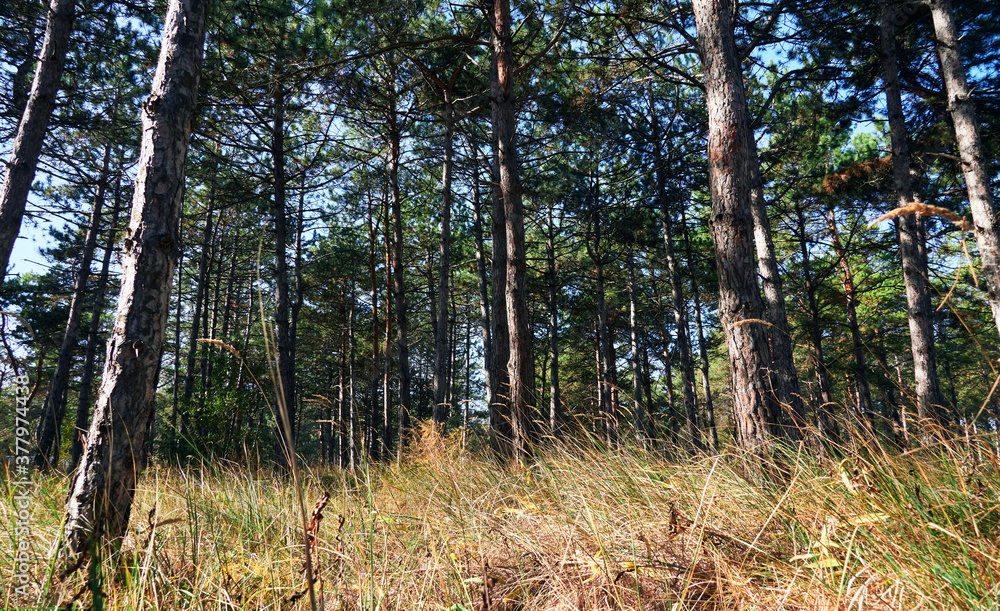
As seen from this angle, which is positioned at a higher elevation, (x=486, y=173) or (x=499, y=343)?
(x=486, y=173)

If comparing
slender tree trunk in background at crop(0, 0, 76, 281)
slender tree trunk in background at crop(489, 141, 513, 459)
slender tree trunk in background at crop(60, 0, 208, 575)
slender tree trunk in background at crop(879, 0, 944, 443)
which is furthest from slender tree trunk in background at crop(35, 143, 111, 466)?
slender tree trunk in background at crop(879, 0, 944, 443)

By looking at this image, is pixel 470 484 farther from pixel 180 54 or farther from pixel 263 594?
pixel 180 54

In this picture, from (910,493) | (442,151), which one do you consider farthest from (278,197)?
(910,493)

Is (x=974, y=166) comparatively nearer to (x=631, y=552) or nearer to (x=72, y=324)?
(x=631, y=552)

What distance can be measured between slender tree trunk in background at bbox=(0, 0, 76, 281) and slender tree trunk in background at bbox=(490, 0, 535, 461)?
522 centimetres

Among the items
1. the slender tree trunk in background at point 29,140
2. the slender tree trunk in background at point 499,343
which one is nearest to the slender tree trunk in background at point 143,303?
the slender tree trunk in background at point 499,343

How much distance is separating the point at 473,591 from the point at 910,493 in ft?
5.49

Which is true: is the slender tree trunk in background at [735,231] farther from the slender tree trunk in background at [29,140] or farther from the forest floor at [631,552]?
the slender tree trunk in background at [29,140]

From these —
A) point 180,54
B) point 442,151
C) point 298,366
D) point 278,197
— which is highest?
point 442,151

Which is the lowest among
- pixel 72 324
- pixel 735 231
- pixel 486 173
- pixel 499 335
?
pixel 499 335

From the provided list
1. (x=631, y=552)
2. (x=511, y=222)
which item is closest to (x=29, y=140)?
(x=511, y=222)

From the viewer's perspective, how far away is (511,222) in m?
5.89

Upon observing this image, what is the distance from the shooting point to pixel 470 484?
328 cm

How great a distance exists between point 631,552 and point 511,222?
4.58 m
